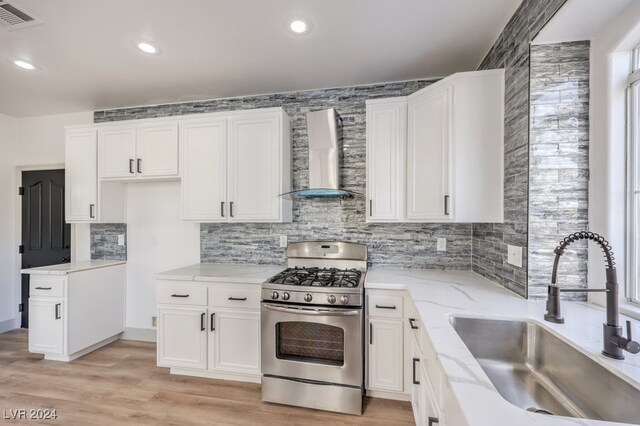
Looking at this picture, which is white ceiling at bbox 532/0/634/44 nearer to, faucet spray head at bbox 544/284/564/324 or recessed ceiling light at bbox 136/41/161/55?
faucet spray head at bbox 544/284/564/324

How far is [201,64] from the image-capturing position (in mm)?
2383

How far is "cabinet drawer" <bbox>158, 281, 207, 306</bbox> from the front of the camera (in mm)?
2436

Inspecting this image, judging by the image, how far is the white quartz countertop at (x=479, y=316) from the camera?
72 cm

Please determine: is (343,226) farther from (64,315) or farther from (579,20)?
(64,315)

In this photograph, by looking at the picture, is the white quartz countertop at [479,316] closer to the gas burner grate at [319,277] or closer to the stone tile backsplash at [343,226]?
the gas burner grate at [319,277]

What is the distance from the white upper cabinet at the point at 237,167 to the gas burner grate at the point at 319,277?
53 cm

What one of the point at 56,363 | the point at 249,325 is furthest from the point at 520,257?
the point at 56,363

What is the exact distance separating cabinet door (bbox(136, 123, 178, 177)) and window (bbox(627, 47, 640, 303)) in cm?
329

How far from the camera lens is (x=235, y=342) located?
238 cm

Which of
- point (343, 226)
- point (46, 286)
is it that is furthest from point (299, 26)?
point (46, 286)

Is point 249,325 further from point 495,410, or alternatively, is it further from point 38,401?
point 495,410

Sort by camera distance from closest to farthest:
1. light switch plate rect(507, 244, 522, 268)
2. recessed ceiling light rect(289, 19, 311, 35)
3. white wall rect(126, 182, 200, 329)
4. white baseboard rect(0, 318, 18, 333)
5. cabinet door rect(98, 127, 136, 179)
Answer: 1. light switch plate rect(507, 244, 522, 268)
2. recessed ceiling light rect(289, 19, 311, 35)
3. cabinet door rect(98, 127, 136, 179)
4. white wall rect(126, 182, 200, 329)
5. white baseboard rect(0, 318, 18, 333)

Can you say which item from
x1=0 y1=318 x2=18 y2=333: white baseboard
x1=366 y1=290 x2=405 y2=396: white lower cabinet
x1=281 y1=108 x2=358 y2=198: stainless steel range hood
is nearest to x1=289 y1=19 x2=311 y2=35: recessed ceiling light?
x1=281 y1=108 x2=358 y2=198: stainless steel range hood

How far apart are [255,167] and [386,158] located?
120 centimetres
